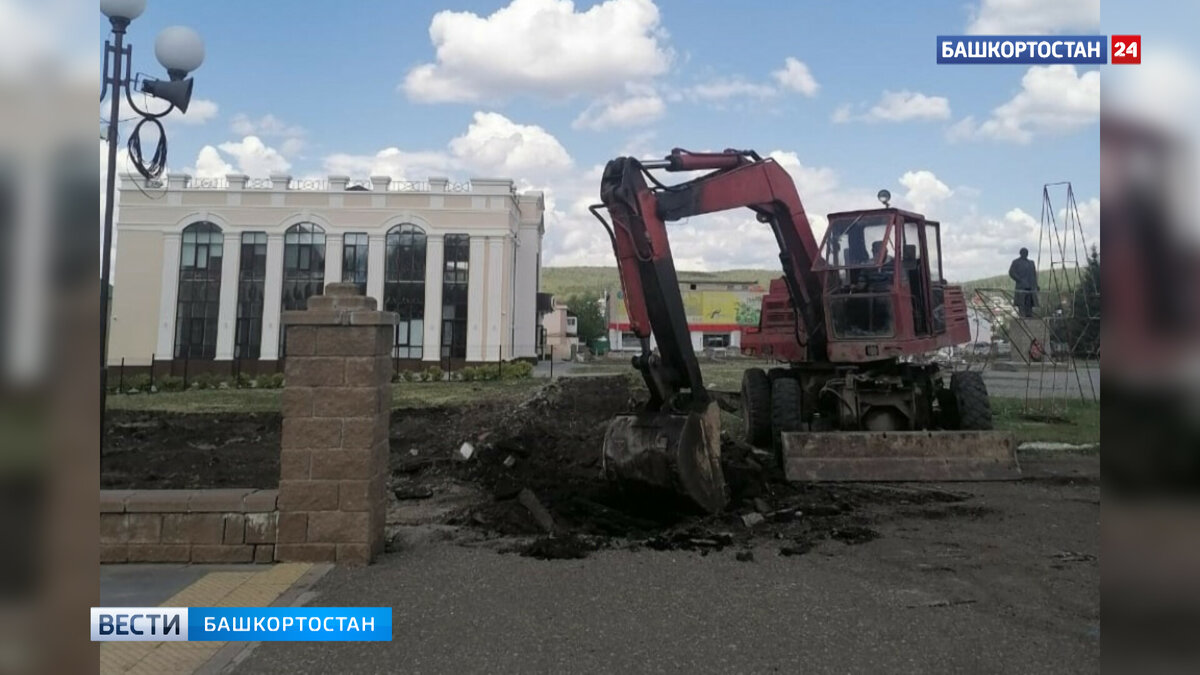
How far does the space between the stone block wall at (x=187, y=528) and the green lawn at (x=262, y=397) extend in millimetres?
12874

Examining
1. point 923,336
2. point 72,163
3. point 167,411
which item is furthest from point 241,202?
point 72,163

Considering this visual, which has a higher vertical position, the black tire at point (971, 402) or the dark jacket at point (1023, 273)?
the dark jacket at point (1023, 273)

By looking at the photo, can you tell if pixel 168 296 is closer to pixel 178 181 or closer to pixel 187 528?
pixel 178 181

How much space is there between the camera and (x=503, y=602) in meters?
4.64

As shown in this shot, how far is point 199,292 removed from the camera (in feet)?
138

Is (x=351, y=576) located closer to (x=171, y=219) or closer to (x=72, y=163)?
(x=72, y=163)

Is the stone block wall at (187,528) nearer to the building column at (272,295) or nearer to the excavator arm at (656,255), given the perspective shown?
the excavator arm at (656,255)

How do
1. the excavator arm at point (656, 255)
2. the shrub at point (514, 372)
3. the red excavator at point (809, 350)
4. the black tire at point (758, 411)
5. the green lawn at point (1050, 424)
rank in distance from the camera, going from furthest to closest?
1. the shrub at point (514, 372)
2. the green lawn at point (1050, 424)
3. the black tire at point (758, 411)
4. the excavator arm at point (656, 255)
5. the red excavator at point (809, 350)

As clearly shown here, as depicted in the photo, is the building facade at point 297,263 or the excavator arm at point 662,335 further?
the building facade at point 297,263

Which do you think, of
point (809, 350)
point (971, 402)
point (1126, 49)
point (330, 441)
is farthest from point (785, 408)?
point (1126, 49)

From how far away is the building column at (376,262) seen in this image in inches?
1601

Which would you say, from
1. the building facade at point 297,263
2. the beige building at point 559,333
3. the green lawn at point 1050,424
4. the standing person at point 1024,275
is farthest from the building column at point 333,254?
the standing person at point 1024,275

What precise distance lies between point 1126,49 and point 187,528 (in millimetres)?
5921

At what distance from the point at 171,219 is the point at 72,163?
47479 mm
